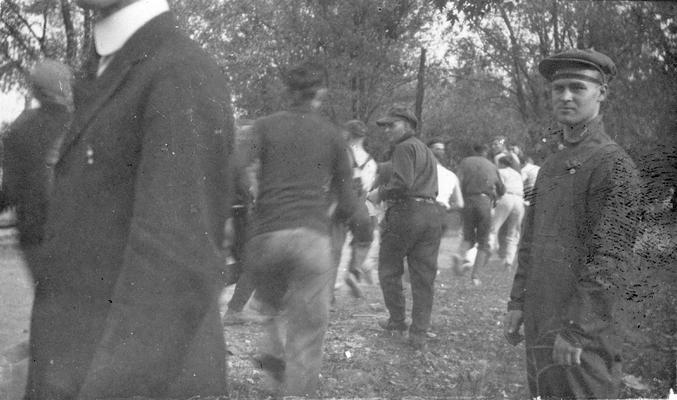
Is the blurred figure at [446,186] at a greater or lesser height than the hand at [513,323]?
greater

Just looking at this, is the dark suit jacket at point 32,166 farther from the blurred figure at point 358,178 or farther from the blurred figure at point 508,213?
the blurred figure at point 508,213

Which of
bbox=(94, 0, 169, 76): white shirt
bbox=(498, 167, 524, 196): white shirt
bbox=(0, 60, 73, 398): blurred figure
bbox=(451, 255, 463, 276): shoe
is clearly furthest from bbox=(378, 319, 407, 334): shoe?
bbox=(94, 0, 169, 76): white shirt

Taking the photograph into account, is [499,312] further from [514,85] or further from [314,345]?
[514,85]

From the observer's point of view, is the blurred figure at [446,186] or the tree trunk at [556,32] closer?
the tree trunk at [556,32]

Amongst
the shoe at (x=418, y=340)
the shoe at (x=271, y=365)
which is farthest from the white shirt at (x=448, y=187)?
the shoe at (x=271, y=365)

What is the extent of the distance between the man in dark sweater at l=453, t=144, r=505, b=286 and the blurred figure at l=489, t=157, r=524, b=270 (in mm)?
27

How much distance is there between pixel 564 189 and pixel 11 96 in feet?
5.07

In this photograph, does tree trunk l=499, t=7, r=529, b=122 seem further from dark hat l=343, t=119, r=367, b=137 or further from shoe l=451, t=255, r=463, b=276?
shoe l=451, t=255, r=463, b=276

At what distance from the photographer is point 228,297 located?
1.57 m

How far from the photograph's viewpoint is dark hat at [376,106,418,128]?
1.74m

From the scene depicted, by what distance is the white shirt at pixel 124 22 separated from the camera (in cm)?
124

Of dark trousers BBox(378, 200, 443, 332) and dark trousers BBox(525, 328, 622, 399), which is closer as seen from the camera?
dark trousers BBox(525, 328, 622, 399)

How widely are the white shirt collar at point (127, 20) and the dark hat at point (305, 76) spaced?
1.60ft

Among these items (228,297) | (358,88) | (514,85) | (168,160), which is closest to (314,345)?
(228,297)
